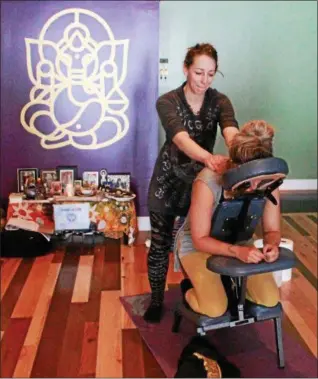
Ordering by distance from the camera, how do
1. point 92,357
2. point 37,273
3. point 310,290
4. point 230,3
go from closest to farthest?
point 92,357
point 310,290
point 37,273
point 230,3

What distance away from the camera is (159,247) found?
235 cm

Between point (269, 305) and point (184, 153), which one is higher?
point (184, 153)

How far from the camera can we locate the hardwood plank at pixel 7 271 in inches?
111

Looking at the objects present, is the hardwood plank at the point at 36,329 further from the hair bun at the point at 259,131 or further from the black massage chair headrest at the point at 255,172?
the hair bun at the point at 259,131

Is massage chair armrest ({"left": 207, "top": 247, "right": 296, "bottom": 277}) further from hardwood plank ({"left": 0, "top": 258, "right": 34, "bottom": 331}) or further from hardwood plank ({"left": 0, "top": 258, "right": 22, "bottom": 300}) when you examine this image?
hardwood plank ({"left": 0, "top": 258, "right": 22, "bottom": 300})

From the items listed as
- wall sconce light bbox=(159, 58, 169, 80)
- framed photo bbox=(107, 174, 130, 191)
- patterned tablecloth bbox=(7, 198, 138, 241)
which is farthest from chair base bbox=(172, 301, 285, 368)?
wall sconce light bbox=(159, 58, 169, 80)

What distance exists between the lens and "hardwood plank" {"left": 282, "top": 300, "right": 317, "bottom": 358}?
227 cm

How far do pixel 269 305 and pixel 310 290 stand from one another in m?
0.87

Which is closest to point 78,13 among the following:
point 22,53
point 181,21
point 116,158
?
point 22,53

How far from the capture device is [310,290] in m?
2.79

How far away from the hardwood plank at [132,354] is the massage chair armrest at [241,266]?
0.57 m

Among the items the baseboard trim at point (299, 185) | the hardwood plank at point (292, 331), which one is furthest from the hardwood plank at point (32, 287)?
the baseboard trim at point (299, 185)

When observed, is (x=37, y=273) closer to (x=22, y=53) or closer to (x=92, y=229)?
(x=92, y=229)

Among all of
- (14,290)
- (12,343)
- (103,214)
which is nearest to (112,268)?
(103,214)
